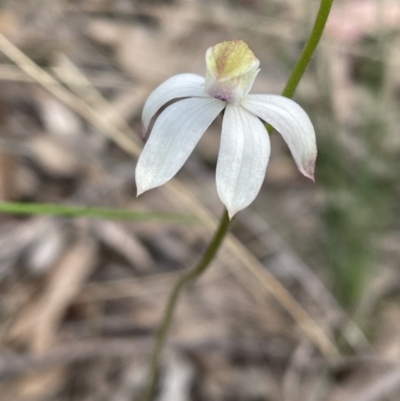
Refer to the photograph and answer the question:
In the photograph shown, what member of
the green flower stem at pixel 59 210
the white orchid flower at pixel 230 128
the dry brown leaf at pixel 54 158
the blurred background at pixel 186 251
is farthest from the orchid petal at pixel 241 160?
the dry brown leaf at pixel 54 158

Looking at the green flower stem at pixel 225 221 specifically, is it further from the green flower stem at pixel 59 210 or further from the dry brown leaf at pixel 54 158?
the dry brown leaf at pixel 54 158

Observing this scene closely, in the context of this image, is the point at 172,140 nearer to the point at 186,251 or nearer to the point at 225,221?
the point at 225,221

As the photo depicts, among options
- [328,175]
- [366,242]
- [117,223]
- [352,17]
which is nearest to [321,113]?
[328,175]

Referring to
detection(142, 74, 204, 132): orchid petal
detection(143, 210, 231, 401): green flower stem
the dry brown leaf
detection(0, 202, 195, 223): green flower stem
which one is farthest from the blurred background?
detection(142, 74, 204, 132): orchid petal

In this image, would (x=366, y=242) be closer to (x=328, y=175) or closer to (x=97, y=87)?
(x=328, y=175)

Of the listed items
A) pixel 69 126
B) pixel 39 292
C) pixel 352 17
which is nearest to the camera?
pixel 39 292

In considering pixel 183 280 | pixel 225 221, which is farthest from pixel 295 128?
pixel 183 280
